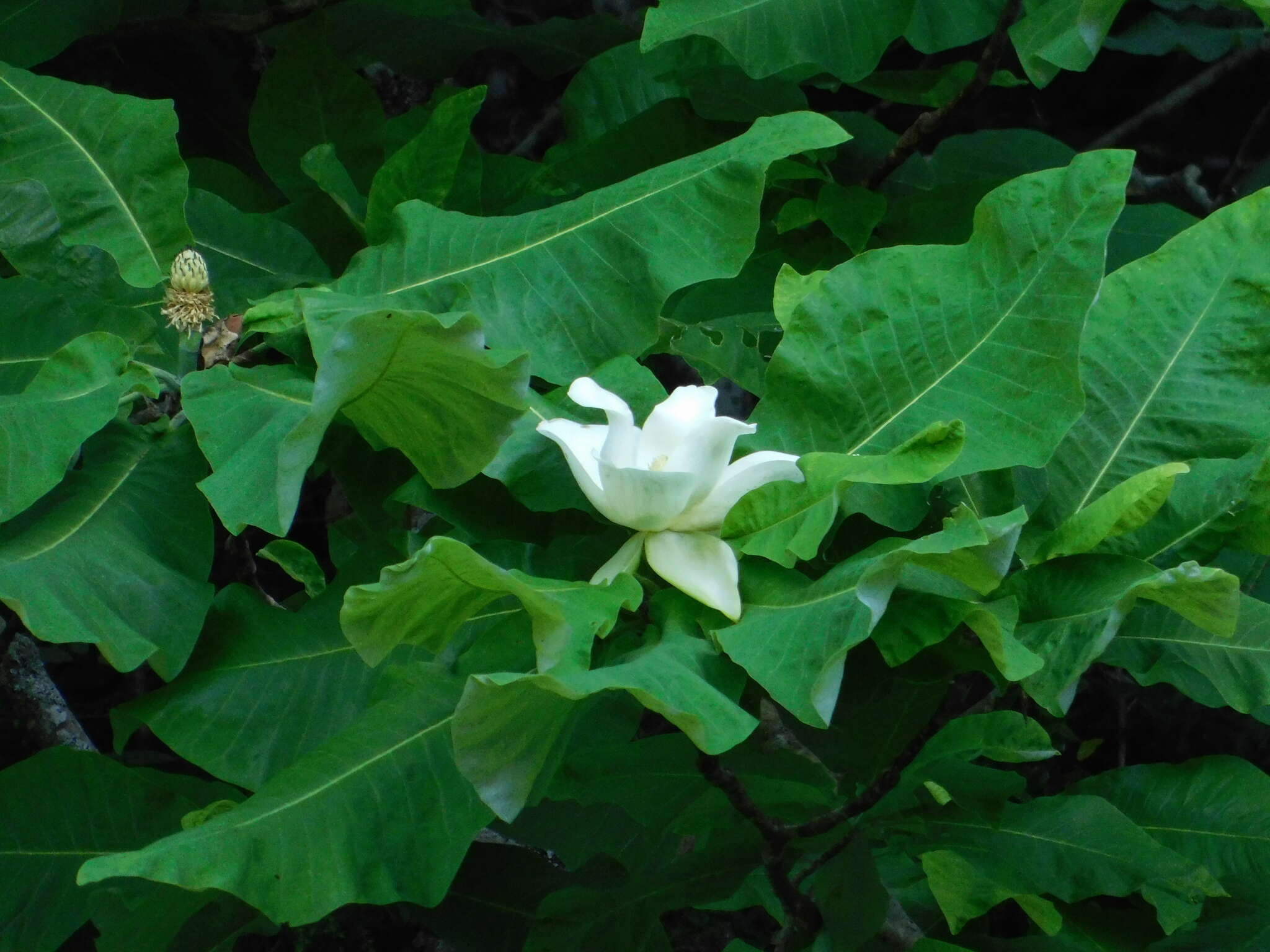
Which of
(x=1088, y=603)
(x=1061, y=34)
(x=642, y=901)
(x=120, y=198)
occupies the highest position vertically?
(x=1061, y=34)

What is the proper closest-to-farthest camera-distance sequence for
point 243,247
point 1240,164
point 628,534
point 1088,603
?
point 1088,603 → point 628,534 → point 243,247 → point 1240,164

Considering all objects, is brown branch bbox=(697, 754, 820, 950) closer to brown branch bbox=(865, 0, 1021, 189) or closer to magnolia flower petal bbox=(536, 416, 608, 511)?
magnolia flower petal bbox=(536, 416, 608, 511)

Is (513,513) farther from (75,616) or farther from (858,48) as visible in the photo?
(858,48)

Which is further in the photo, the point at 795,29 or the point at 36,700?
the point at 36,700

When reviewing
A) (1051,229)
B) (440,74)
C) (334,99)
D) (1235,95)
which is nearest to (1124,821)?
(1051,229)

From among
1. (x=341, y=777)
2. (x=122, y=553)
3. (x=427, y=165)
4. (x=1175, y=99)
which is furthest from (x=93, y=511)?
(x=1175, y=99)

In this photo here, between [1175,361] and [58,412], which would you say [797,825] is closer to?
[1175,361]
